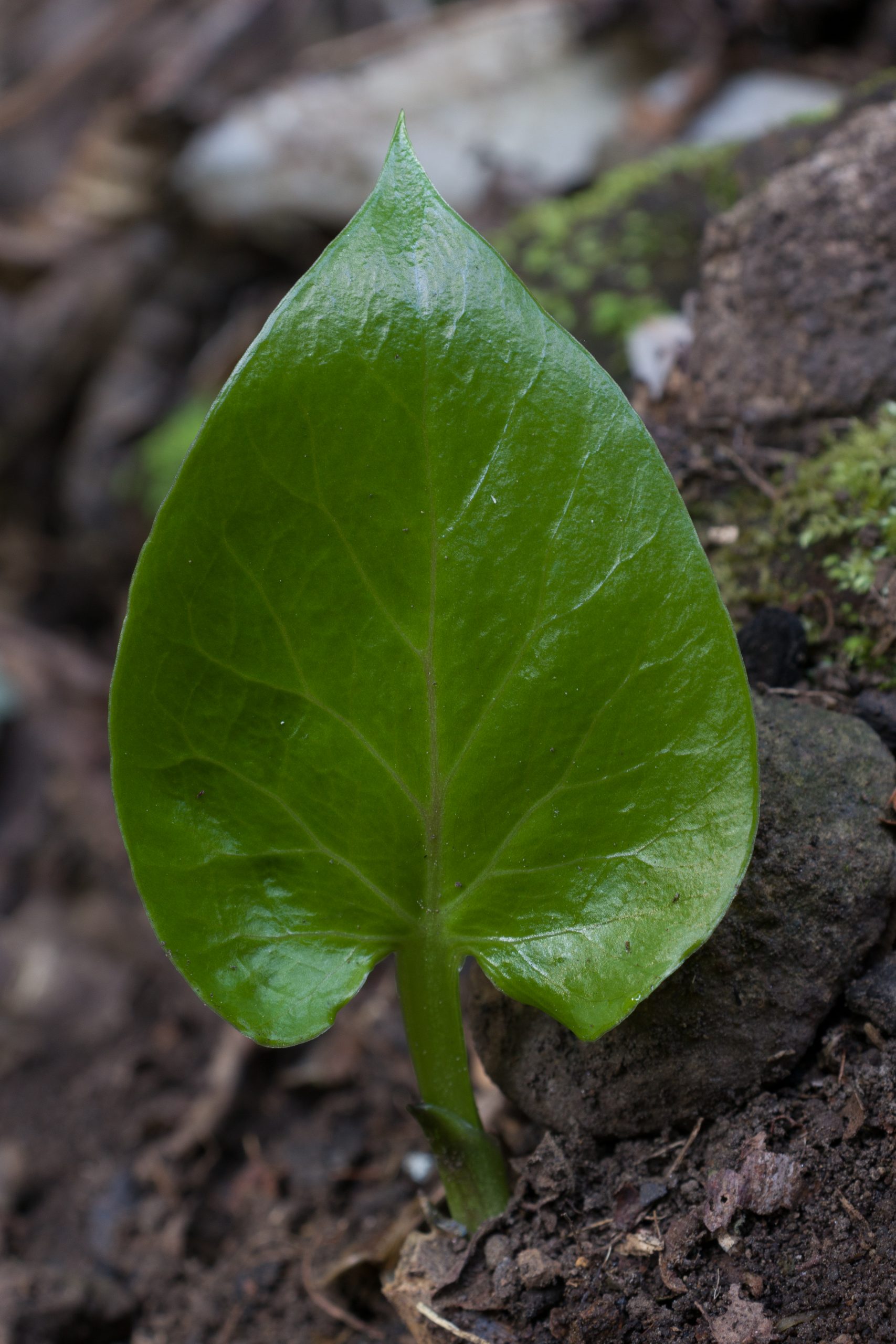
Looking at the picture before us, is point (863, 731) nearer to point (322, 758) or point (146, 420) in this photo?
point (322, 758)

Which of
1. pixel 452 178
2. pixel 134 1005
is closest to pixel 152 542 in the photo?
pixel 134 1005

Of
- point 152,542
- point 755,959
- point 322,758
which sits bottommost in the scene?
point 755,959

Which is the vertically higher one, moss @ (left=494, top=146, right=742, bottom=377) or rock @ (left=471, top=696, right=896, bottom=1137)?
moss @ (left=494, top=146, right=742, bottom=377)

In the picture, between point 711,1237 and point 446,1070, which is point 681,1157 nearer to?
point 711,1237

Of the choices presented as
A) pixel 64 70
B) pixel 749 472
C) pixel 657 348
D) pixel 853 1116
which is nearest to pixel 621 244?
pixel 657 348

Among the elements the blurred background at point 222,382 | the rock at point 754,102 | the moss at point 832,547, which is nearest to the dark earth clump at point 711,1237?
the blurred background at point 222,382

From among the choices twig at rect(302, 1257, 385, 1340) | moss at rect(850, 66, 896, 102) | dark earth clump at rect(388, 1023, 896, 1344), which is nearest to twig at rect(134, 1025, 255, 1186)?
twig at rect(302, 1257, 385, 1340)

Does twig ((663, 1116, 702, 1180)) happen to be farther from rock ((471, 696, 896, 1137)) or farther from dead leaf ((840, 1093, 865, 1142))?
dead leaf ((840, 1093, 865, 1142))
